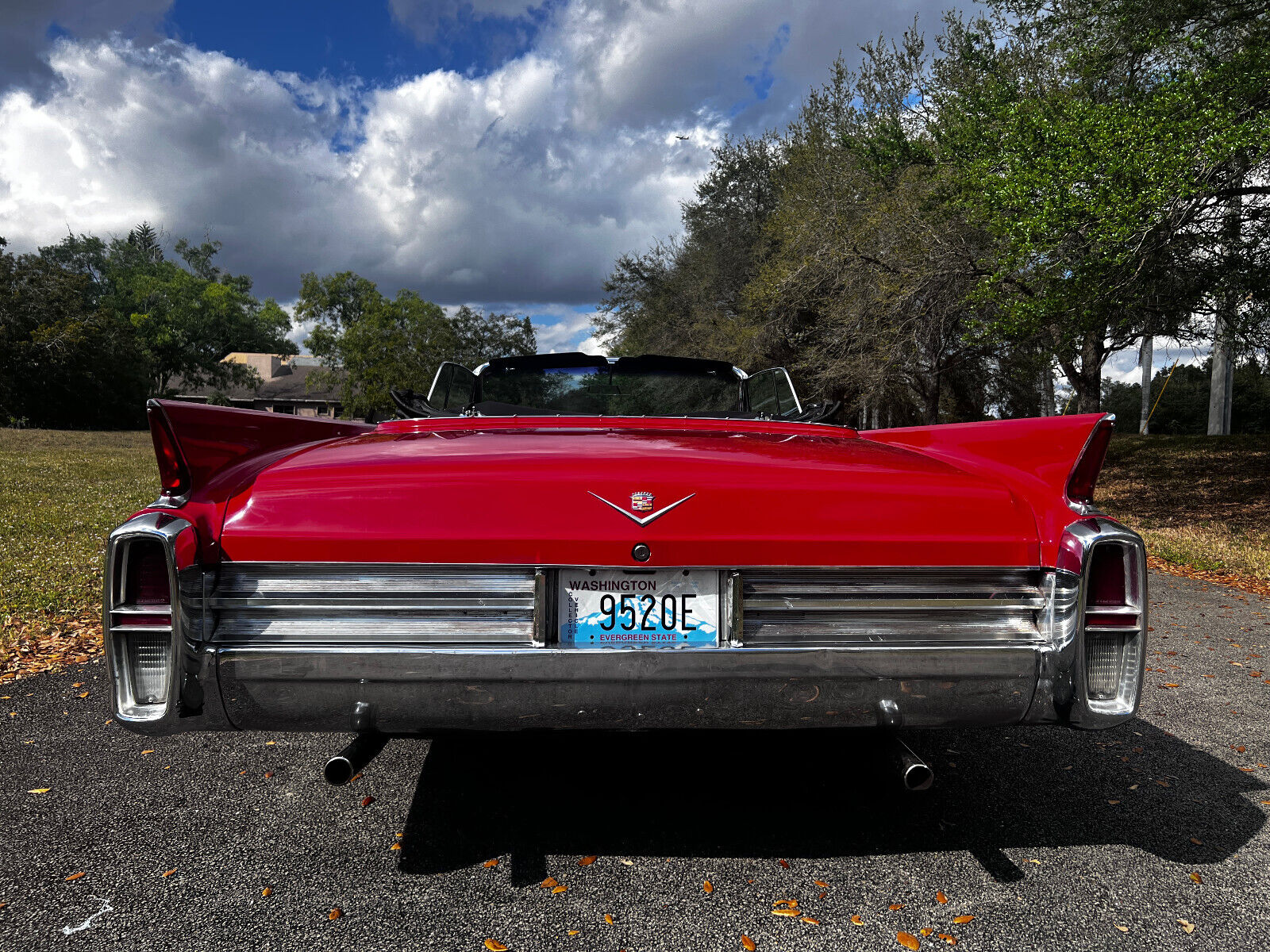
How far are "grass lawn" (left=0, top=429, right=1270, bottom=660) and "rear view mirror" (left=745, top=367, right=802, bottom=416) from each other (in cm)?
467

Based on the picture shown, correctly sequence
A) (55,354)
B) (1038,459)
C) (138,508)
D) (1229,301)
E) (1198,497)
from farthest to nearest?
1. (55,354)
2. (1198,497)
3. (1229,301)
4. (138,508)
5. (1038,459)

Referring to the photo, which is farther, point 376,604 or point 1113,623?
point 1113,623

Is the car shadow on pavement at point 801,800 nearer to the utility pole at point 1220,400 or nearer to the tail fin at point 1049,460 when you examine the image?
the tail fin at point 1049,460

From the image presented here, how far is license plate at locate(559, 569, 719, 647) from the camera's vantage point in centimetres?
215

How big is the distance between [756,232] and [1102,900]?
1124 inches

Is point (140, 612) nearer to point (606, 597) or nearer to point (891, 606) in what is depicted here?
point (606, 597)

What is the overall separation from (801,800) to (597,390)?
2.27 metres

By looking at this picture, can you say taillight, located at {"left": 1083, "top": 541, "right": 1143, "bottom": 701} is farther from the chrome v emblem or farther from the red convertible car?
the chrome v emblem

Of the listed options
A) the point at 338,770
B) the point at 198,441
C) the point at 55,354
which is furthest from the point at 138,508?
the point at 55,354

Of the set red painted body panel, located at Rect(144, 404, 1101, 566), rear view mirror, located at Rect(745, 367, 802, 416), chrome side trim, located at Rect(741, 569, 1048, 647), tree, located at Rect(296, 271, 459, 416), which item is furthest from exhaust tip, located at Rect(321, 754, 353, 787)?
tree, located at Rect(296, 271, 459, 416)

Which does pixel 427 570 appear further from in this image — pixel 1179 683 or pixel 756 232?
pixel 756 232

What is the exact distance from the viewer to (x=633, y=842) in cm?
261

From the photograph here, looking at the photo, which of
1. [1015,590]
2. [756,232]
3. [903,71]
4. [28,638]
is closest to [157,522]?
[1015,590]

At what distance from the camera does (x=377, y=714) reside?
2.12 metres
